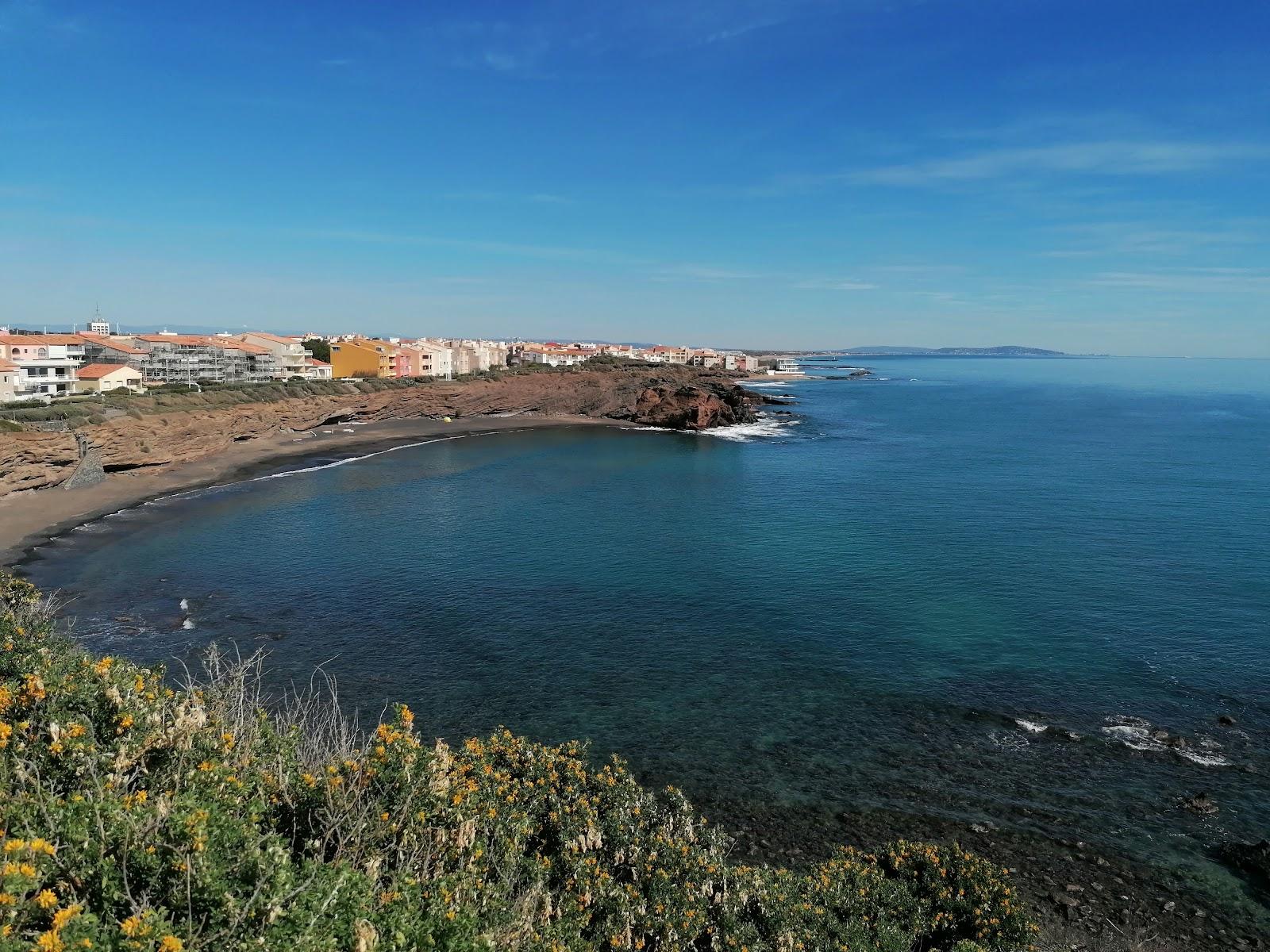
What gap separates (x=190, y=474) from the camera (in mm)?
56844

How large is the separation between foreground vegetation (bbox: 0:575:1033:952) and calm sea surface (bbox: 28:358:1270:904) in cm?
499

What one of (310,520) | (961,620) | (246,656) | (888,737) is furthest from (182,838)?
(310,520)

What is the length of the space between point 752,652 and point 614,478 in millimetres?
35504

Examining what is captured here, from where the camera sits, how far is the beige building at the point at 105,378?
2950 inches

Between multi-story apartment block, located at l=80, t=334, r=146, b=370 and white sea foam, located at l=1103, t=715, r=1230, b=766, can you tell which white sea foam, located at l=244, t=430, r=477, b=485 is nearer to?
multi-story apartment block, located at l=80, t=334, r=146, b=370

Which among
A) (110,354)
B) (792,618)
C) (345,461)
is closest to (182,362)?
(110,354)

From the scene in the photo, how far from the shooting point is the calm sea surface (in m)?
20.2

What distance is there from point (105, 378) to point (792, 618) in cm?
7689

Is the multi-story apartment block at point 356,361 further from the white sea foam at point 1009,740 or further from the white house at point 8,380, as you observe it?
the white sea foam at point 1009,740

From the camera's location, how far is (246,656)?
25.8 m

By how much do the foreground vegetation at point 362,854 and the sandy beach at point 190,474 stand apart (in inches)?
1298

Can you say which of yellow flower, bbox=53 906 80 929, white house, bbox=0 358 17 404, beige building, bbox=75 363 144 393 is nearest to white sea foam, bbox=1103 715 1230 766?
yellow flower, bbox=53 906 80 929

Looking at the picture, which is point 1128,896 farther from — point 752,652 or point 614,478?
point 614,478

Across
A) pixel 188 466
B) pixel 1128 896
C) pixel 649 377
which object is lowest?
pixel 1128 896
